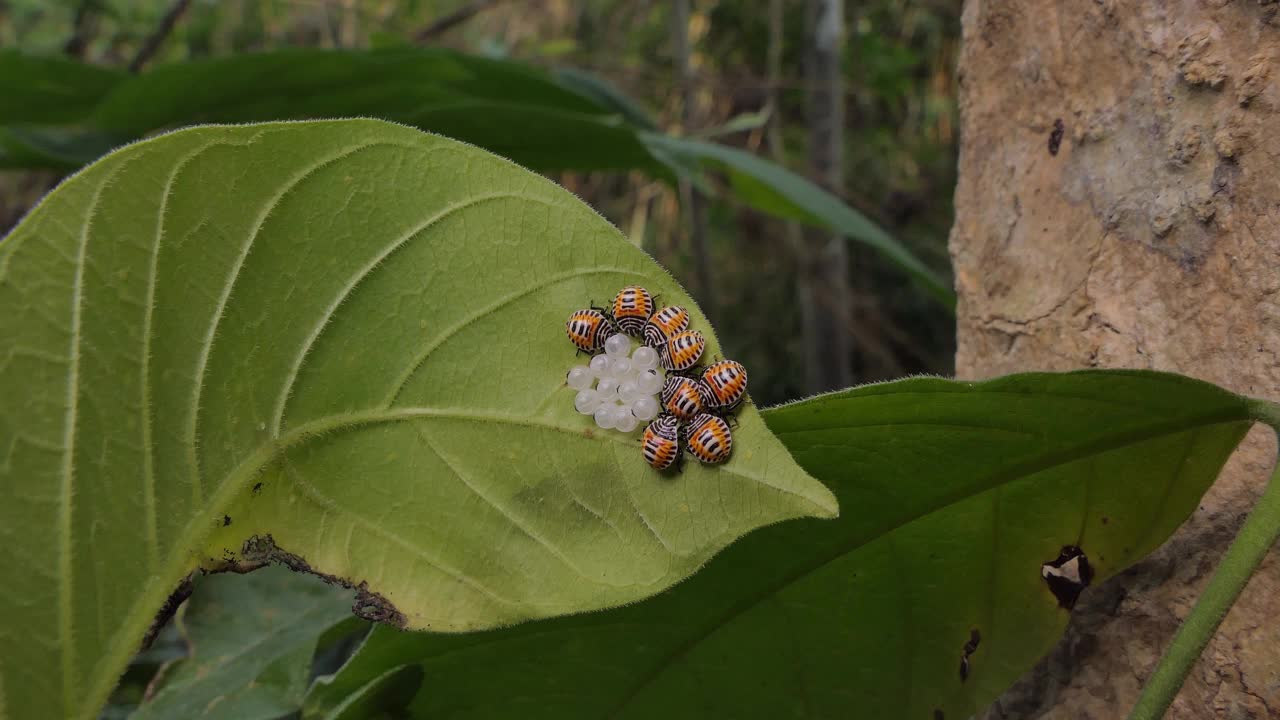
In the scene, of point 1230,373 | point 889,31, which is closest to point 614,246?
point 1230,373

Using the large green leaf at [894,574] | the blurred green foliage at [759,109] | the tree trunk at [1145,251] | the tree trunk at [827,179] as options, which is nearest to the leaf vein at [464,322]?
the large green leaf at [894,574]

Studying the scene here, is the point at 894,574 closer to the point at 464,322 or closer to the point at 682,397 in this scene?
the point at 682,397

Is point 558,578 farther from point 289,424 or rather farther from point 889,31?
point 889,31

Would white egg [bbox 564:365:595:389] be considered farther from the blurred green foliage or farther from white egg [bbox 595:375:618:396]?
the blurred green foliage

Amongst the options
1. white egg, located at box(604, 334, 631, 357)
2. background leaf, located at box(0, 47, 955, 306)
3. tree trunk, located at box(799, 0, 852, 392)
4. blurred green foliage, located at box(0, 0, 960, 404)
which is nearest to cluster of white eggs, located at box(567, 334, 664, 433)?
white egg, located at box(604, 334, 631, 357)

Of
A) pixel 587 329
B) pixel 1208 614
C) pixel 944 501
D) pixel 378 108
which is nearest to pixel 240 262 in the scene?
pixel 587 329

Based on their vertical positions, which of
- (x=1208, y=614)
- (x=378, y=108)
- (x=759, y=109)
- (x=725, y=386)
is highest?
(x=759, y=109)
